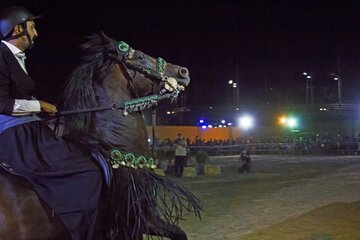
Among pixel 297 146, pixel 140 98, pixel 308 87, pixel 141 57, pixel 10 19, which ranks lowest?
pixel 297 146

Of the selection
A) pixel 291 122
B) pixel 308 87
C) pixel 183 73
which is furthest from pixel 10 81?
pixel 308 87

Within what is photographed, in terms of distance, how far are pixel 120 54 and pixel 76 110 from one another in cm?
61

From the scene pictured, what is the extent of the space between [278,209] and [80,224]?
8.46 meters

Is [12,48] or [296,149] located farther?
[296,149]

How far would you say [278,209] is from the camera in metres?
11.5

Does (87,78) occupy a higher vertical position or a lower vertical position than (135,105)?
higher

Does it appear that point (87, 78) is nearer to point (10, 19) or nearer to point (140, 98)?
point (140, 98)

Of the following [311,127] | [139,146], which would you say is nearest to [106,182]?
[139,146]

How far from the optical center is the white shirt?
3736 millimetres

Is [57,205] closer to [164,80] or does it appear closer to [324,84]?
[164,80]

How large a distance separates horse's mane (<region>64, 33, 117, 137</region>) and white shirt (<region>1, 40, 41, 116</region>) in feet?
1.43

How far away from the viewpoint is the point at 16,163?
3.64 metres

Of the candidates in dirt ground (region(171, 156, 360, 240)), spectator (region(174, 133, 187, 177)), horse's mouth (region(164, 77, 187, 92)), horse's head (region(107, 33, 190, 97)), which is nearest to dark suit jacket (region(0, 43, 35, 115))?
horse's head (region(107, 33, 190, 97))

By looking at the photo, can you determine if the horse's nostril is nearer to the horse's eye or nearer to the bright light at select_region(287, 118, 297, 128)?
the horse's eye
